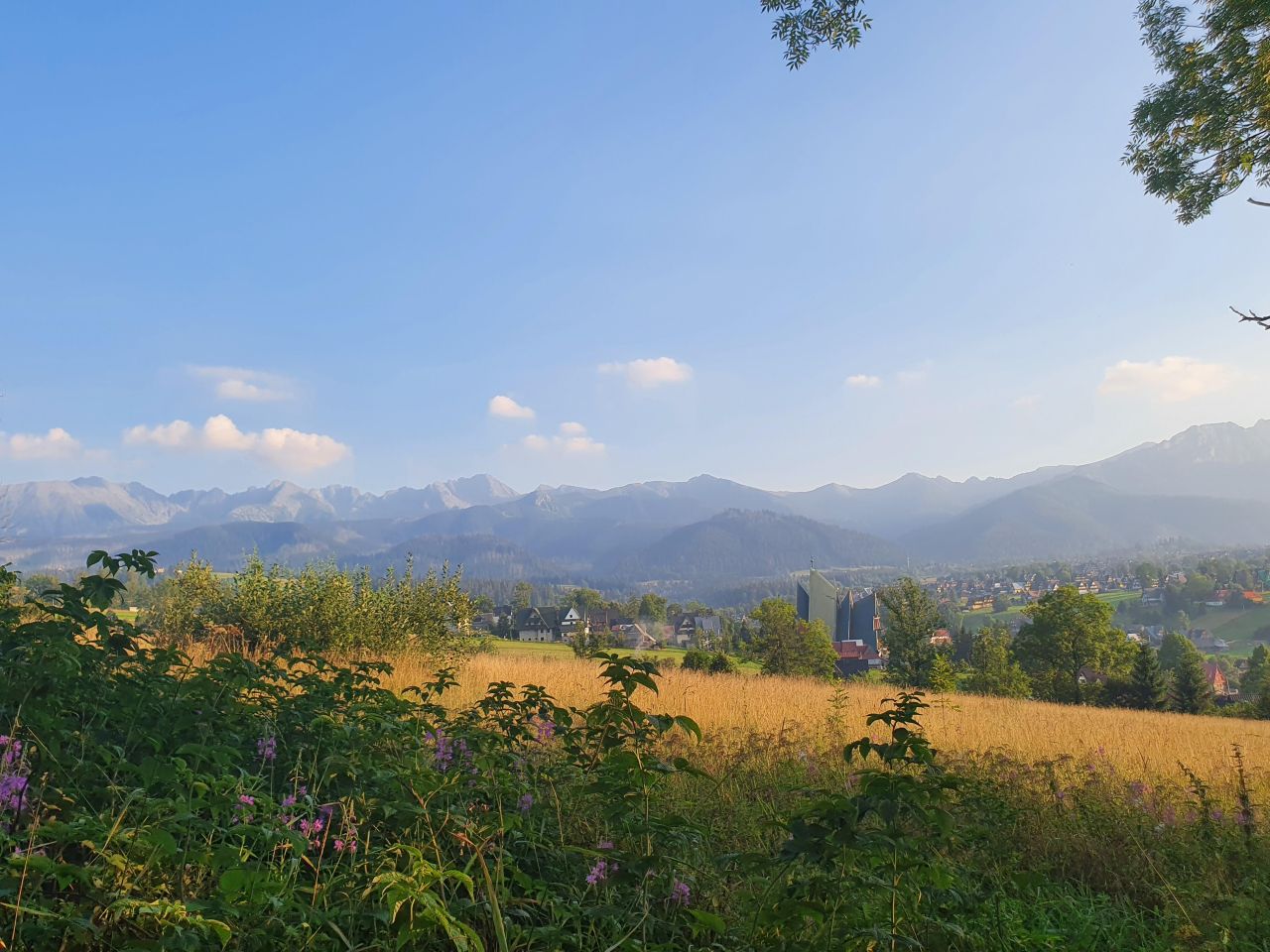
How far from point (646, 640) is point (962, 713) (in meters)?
73.7

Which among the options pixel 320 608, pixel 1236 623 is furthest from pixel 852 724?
pixel 1236 623

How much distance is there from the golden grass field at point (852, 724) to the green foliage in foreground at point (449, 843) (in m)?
3.77

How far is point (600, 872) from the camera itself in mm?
2406

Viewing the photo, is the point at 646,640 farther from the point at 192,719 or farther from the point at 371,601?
the point at 192,719

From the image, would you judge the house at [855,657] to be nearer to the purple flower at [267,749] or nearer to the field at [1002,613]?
the field at [1002,613]

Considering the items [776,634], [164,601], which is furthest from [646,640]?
[164,601]

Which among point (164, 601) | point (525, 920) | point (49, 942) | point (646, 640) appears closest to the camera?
point (49, 942)

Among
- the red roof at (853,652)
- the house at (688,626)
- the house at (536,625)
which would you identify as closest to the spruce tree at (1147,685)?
the red roof at (853,652)

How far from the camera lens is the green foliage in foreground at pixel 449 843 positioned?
193 cm

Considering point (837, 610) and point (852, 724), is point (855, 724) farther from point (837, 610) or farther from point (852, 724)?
point (837, 610)

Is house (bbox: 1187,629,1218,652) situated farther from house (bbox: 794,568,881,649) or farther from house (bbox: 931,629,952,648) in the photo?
house (bbox: 931,629,952,648)

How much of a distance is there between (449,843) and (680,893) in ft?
3.19

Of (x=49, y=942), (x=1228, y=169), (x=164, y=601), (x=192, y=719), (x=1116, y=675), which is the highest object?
(x=1228, y=169)

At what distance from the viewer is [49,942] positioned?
6.01ft
